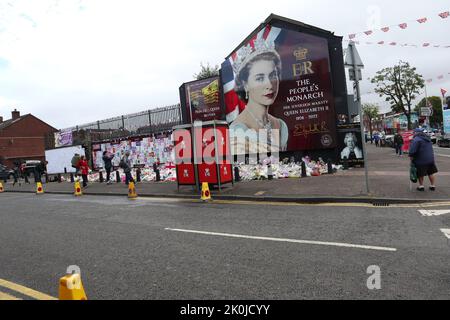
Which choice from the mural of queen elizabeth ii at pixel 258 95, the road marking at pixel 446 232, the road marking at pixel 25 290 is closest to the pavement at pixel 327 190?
the road marking at pixel 446 232

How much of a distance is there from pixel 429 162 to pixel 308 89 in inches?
306

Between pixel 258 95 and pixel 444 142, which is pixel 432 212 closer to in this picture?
pixel 258 95

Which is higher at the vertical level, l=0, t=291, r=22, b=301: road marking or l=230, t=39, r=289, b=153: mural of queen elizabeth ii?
l=230, t=39, r=289, b=153: mural of queen elizabeth ii

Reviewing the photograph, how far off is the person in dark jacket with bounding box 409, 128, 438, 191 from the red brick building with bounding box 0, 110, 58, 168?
55.6 m

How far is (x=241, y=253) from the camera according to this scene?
5.59 metres

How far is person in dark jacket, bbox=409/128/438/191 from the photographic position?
9609mm

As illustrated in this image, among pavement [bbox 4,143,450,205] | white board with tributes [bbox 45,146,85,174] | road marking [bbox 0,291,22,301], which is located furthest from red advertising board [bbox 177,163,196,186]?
white board with tributes [bbox 45,146,85,174]

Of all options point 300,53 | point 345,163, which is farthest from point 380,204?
point 300,53

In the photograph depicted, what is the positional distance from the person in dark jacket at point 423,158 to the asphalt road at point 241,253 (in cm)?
201

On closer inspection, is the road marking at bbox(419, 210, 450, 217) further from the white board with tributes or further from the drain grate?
the white board with tributes

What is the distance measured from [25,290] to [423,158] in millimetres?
9384

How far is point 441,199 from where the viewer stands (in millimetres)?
8633
